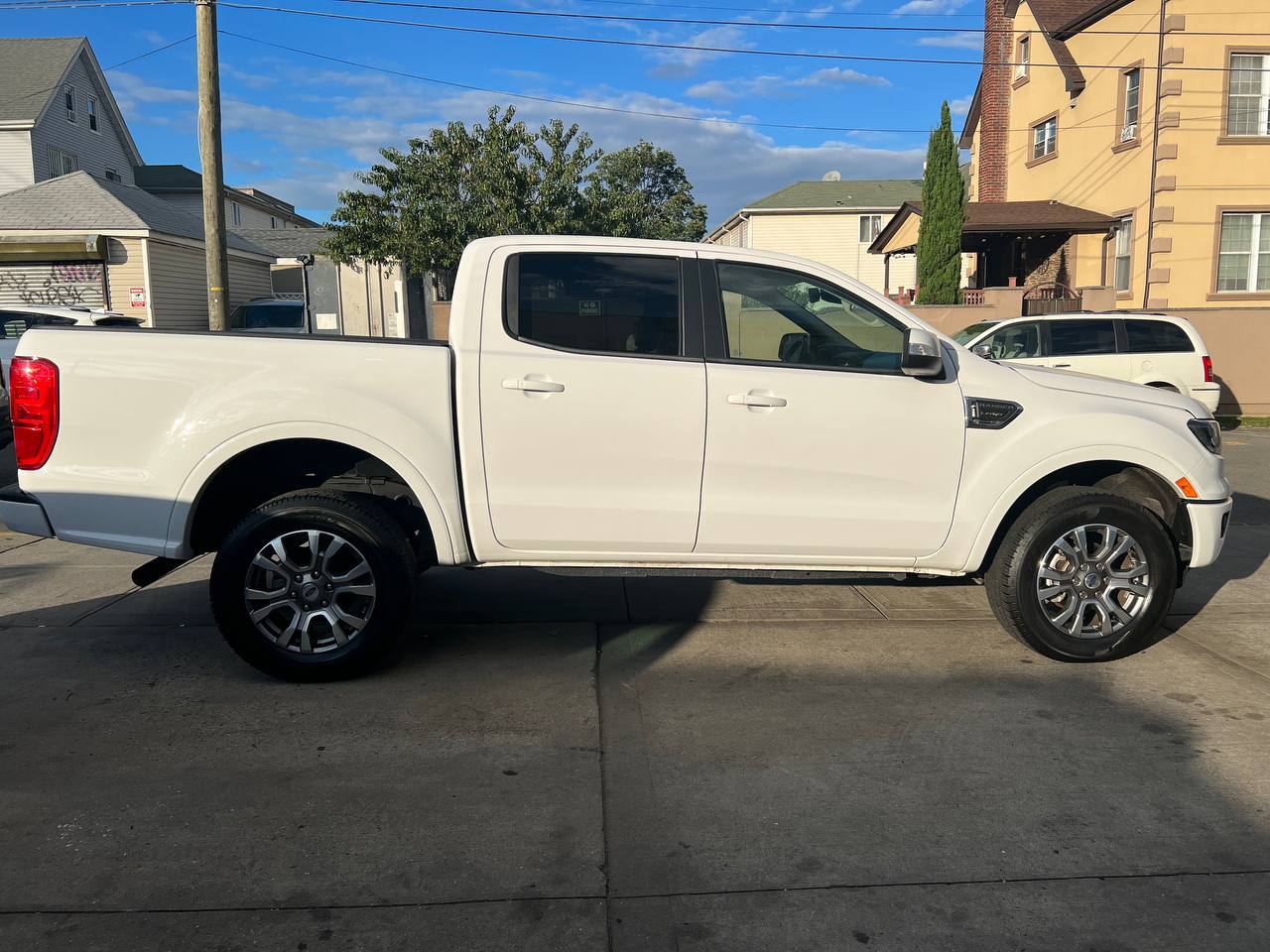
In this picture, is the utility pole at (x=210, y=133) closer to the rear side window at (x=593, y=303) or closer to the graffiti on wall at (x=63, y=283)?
the rear side window at (x=593, y=303)

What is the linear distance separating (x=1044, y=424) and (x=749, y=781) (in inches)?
94.0

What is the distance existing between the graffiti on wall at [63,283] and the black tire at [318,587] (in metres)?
22.8

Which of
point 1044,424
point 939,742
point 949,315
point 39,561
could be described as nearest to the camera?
point 939,742

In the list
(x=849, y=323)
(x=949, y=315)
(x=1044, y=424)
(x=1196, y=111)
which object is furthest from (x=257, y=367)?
(x=1196, y=111)

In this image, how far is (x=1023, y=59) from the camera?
27.7 metres

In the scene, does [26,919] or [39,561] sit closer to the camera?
[26,919]

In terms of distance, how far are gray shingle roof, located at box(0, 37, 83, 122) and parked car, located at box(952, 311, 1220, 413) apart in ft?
104

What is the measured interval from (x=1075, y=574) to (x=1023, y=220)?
19181 mm

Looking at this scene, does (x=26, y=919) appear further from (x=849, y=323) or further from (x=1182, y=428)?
(x=1182, y=428)

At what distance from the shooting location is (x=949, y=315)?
1955 centimetres

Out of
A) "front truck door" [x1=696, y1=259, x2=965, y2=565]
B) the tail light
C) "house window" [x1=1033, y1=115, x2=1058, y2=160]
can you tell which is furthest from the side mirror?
"house window" [x1=1033, y1=115, x2=1058, y2=160]

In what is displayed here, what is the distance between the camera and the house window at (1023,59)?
26938mm

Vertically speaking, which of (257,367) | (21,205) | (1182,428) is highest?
(21,205)

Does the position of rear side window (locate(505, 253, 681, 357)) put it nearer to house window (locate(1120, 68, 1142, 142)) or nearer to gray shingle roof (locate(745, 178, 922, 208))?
house window (locate(1120, 68, 1142, 142))
